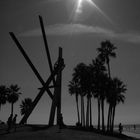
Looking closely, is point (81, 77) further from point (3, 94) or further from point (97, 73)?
point (3, 94)

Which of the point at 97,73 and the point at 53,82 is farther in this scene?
the point at 97,73

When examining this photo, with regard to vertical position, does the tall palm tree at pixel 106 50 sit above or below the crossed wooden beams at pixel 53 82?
above

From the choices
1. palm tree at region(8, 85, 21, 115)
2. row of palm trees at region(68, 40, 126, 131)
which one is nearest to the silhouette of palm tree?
row of palm trees at region(68, 40, 126, 131)

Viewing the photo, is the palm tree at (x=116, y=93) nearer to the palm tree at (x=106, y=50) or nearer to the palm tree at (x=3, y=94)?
the palm tree at (x=106, y=50)

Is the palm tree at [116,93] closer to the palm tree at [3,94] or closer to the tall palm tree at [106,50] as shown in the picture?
the tall palm tree at [106,50]

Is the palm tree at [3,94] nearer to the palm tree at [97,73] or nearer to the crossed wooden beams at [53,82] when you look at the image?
the palm tree at [97,73]

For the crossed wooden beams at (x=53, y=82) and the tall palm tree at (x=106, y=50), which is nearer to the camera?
the crossed wooden beams at (x=53, y=82)

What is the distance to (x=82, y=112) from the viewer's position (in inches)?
2640

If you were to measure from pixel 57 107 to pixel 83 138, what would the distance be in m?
12.6

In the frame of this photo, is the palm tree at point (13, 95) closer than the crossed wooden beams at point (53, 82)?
No

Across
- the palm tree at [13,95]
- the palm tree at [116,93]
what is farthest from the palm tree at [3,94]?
the palm tree at [116,93]

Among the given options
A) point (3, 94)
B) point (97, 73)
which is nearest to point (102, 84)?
point (97, 73)

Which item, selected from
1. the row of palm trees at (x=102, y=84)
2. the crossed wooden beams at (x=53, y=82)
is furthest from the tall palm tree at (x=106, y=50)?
the crossed wooden beams at (x=53, y=82)

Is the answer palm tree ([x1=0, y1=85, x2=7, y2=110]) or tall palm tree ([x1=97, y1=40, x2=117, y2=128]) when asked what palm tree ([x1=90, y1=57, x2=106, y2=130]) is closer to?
tall palm tree ([x1=97, y1=40, x2=117, y2=128])
